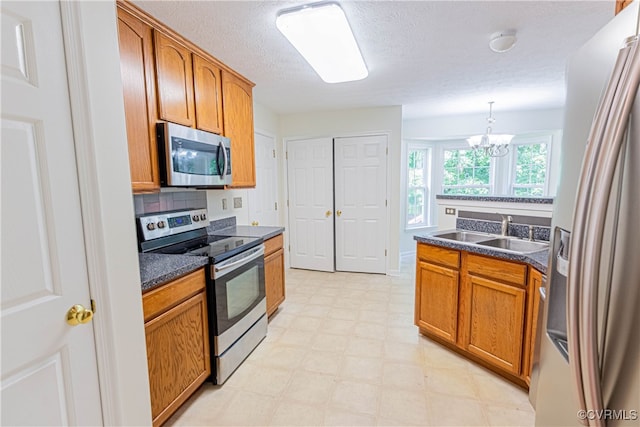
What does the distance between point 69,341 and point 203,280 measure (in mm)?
831

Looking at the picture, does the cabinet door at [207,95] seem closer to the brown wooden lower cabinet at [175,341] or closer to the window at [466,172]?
the brown wooden lower cabinet at [175,341]

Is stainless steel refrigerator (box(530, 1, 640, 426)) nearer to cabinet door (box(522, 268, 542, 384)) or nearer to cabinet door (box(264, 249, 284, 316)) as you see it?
cabinet door (box(522, 268, 542, 384))

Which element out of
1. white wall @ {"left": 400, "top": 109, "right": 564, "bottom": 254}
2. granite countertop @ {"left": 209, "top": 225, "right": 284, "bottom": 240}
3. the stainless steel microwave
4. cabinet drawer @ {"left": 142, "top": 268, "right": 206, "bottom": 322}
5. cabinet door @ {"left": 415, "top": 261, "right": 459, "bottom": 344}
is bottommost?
cabinet door @ {"left": 415, "top": 261, "right": 459, "bottom": 344}

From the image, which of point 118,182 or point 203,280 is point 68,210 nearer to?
point 118,182

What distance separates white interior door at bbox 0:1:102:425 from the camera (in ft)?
2.81

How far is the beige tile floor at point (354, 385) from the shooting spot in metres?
1.68

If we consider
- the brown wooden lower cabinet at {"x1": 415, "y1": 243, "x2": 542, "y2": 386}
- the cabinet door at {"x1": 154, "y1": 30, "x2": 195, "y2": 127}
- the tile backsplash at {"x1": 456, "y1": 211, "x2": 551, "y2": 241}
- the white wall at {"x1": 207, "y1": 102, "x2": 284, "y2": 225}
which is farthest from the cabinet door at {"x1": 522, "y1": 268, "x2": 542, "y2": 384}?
the white wall at {"x1": 207, "y1": 102, "x2": 284, "y2": 225}

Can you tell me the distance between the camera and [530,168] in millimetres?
4840

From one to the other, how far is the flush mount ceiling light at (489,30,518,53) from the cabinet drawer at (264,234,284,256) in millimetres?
2361

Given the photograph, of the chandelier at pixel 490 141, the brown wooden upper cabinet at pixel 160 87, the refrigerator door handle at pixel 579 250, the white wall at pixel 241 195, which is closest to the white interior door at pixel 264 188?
the white wall at pixel 241 195

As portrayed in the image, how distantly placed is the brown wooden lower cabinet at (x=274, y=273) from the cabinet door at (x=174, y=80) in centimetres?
124

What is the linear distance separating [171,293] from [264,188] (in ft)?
8.33

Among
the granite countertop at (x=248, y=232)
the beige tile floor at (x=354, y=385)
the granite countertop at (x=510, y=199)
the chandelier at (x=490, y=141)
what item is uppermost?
the chandelier at (x=490, y=141)

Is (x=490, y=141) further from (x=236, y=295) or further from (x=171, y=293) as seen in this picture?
(x=171, y=293)
